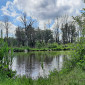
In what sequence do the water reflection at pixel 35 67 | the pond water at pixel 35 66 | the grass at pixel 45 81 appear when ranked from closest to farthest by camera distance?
1. the grass at pixel 45 81
2. the pond water at pixel 35 66
3. the water reflection at pixel 35 67

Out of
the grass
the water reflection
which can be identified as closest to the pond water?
the water reflection

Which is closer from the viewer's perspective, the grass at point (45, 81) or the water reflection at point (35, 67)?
the grass at point (45, 81)

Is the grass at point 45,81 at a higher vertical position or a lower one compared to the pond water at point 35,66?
higher

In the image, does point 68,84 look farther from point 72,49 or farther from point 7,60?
point 72,49

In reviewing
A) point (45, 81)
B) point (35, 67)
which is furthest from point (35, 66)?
point (45, 81)

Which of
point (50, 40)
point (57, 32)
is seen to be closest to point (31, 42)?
point (50, 40)

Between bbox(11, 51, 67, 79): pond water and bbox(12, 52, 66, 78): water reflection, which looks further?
bbox(12, 52, 66, 78): water reflection

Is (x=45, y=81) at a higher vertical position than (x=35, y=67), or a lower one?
higher

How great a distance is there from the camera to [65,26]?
5400 cm

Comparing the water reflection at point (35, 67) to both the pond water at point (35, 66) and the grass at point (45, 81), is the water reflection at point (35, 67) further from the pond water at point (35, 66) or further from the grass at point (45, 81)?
the grass at point (45, 81)

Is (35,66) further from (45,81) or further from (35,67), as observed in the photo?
(45,81)

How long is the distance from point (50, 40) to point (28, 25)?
15.8 metres

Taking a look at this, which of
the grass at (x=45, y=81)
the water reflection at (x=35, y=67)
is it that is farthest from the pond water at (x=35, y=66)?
the grass at (x=45, y=81)

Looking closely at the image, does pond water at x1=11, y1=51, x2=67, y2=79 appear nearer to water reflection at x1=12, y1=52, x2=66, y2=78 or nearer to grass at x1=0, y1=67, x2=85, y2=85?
water reflection at x1=12, y1=52, x2=66, y2=78
